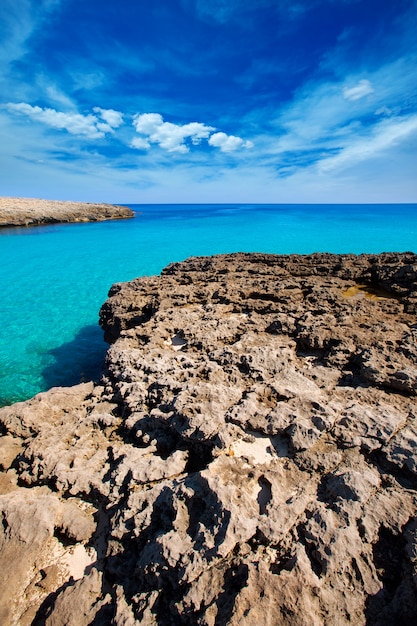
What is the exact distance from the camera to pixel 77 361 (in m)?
10.7

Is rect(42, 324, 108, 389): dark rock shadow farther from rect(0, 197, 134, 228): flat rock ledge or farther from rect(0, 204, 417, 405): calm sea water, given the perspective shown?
rect(0, 197, 134, 228): flat rock ledge

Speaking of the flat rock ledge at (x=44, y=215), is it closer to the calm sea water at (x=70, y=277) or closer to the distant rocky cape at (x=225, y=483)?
the calm sea water at (x=70, y=277)

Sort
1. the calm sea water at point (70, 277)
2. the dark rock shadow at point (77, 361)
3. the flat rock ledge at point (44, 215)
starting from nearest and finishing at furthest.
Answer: the dark rock shadow at point (77, 361) → the calm sea water at point (70, 277) → the flat rock ledge at point (44, 215)

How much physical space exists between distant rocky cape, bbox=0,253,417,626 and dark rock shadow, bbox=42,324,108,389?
3441mm

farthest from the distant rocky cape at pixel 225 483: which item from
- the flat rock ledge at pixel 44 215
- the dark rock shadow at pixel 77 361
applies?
the flat rock ledge at pixel 44 215

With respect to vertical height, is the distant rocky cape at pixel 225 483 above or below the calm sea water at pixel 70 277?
above

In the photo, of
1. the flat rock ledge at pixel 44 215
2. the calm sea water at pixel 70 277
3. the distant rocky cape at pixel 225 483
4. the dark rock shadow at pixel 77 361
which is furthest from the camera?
the flat rock ledge at pixel 44 215

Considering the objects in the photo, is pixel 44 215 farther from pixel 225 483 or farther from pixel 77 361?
pixel 225 483

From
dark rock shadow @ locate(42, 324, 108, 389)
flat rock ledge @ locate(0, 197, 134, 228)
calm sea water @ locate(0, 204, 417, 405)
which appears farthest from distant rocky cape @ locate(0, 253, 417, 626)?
flat rock ledge @ locate(0, 197, 134, 228)

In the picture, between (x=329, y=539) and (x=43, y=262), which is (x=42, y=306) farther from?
(x=329, y=539)

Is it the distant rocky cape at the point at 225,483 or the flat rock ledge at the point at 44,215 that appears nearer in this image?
the distant rocky cape at the point at 225,483

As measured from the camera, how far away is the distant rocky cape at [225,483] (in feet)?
9.84

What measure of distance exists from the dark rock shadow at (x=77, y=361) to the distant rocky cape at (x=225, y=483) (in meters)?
3.44

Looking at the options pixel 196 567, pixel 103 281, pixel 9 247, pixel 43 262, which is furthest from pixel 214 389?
pixel 9 247
